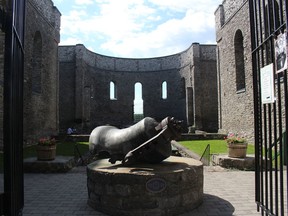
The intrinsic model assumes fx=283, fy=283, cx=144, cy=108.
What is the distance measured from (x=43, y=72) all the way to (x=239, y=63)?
12303 mm

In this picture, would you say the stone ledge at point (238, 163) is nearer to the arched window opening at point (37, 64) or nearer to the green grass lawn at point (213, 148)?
the green grass lawn at point (213, 148)

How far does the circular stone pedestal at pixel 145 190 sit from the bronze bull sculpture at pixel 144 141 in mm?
213

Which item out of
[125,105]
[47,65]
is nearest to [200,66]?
[125,105]

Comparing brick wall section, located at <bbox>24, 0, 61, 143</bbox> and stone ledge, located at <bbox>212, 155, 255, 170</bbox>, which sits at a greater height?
brick wall section, located at <bbox>24, 0, 61, 143</bbox>

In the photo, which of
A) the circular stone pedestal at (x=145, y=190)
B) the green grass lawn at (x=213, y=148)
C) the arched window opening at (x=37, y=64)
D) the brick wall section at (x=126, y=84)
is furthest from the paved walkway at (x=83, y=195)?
the brick wall section at (x=126, y=84)

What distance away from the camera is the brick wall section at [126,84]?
81.9ft

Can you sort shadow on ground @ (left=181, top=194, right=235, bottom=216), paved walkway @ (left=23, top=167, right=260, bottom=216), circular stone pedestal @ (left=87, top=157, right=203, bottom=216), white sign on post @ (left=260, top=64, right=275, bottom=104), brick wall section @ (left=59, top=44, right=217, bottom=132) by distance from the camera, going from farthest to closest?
brick wall section @ (left=59, top=44, right=217, bottom=132) → paved walkway @ (left=23, top=167, right=260, bottom=216) → shadow on ground @ (left=181, top=194, right=235, bottom=216) → circular stone pedestal @ (left=87, top=157, right=203, bottom=216) → white sign on post @ (left=260, top=64, right=275, bottom=104)

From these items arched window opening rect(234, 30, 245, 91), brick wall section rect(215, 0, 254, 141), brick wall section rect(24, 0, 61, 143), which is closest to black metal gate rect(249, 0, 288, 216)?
brick wall section rect(215, 0, 254, 141)

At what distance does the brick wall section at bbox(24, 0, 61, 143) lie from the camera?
15.6 meters

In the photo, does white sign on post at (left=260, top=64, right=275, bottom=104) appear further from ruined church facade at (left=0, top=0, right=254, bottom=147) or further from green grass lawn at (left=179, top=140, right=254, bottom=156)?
ruined church facade at (left=0, top=0, right=254, bottom=147)

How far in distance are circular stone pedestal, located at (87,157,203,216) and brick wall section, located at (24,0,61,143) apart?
11.9 metres

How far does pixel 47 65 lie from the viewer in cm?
1906

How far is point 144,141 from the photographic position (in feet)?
15.6

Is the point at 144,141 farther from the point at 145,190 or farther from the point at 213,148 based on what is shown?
the point at 213,148
